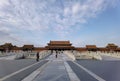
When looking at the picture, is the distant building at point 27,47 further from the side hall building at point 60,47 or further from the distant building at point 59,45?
the distant building at point 59,45

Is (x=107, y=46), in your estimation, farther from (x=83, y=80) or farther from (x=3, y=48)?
(x=83, y=80)

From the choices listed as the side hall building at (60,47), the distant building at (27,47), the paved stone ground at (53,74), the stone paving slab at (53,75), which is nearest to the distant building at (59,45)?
the side hall building at (60,47)

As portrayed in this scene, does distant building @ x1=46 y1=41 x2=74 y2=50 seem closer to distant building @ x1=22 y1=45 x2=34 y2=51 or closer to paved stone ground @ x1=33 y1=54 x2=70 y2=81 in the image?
distant building @ x1=22 y1=45 x2=34 y2=51

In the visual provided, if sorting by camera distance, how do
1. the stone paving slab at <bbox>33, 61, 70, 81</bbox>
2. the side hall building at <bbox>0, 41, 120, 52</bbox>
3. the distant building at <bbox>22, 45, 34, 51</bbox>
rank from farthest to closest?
the side hall building at <bbox>0, 41, 120, 52</bbox> → the distant building at <bbox>22, 45, 34, 51</bbox> → the stone paving slab at <bbox>33, 61, 70, 81</bbox>

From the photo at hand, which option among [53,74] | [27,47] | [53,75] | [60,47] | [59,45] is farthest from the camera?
[59,45]

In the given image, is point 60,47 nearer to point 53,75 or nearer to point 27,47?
point 27,47

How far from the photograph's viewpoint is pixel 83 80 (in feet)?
41.5

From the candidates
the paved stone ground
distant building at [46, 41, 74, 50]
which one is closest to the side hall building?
distant building at [46, 41, 74, 50]

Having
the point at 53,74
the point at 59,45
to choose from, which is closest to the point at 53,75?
the point at 53,74

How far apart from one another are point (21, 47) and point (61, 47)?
732 inches

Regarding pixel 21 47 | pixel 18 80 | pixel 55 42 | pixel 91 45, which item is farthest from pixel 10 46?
pixel 18 80

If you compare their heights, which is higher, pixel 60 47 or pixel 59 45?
pixel 59 45

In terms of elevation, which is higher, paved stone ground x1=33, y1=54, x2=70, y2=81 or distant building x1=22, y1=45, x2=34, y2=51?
distant building x1=22, y1=45, x2=34, y2=51

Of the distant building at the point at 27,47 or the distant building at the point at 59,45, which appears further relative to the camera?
the distant building at the point at 59,45
